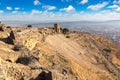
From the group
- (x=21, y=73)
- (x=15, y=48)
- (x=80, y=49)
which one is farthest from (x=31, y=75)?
(x=80, y=49)

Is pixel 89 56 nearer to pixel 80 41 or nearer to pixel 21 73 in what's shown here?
pixel 80 41

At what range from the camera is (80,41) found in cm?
11206

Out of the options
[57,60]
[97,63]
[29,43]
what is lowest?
[97,63]

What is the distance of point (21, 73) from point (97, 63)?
66.4 meters

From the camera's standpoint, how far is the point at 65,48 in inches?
3533

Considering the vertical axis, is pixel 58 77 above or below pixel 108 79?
above

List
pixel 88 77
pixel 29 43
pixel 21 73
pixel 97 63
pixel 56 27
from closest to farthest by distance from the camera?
pixel 21 73
pixel 29 43
pixel 88 77
pixel 97 63
pixel 56 27

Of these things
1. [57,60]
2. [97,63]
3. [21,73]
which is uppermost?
[21,73]

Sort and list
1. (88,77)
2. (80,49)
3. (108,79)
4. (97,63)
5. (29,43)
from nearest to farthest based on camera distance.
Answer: (29,43)
(88,77)
(108,79)
(97,63)
(80,49)

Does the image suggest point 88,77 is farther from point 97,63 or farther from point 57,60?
point 97,63

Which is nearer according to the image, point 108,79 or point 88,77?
point 88,77

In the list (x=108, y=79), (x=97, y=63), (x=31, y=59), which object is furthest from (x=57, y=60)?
(x=97, y=63)

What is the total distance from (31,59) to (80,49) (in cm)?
6843

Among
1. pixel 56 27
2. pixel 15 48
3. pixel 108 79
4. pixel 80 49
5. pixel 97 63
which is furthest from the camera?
pixel 56 27
